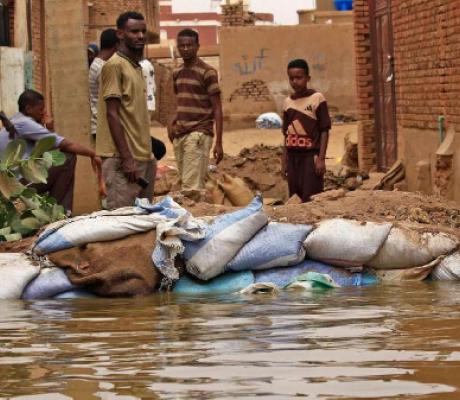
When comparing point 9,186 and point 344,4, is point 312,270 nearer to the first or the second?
point 9,186

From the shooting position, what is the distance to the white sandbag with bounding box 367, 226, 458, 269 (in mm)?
7465

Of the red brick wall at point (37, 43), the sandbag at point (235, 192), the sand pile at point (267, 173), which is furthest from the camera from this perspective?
the red brick wall at point (37, 43)

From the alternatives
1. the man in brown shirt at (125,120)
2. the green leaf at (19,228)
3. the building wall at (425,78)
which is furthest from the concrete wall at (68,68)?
the building wall at (425,78)

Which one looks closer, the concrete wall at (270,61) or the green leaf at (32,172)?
the green leaf at (32,172)

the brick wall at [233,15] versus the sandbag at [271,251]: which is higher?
the brick wall at [233,15]

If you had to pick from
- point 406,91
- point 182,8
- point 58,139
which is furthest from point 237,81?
point 182,8

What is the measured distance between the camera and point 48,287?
23.6 feet

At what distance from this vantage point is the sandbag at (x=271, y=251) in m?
7.36

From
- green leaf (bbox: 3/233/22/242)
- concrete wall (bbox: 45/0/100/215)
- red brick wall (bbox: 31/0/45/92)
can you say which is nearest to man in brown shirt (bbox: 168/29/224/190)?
concrete wall (bbox: 45/0/100/215)

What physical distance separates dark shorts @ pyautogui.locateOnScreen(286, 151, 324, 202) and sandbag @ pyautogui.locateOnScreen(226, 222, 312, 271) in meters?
2.94

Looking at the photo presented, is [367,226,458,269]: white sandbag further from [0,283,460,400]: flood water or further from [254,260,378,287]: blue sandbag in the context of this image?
[0,283,460,400]: flood water

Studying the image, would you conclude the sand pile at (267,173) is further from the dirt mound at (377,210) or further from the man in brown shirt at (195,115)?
the dirt mound at (377,210)

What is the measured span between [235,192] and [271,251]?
4836 millimetres

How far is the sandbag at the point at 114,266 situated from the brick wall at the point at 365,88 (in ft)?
30.9
